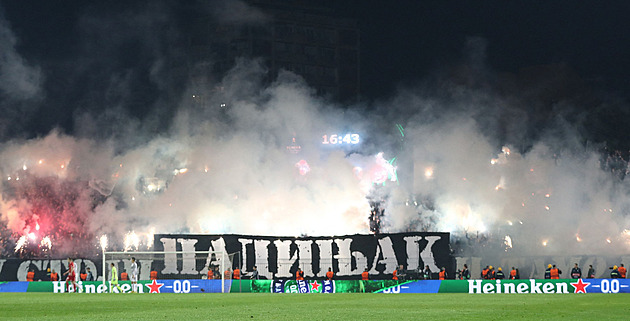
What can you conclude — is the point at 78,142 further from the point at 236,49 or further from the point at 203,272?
the point at 236,49

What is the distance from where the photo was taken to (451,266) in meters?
34.8

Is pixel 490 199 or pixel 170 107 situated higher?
pixel 170 107

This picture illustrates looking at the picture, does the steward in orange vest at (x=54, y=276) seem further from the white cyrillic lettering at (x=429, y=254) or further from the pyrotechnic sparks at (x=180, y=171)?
the white cyrillic lettering at (x=429, y=254)

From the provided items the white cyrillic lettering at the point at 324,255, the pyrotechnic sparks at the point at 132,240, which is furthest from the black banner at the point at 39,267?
the white cyrillic lettering at the point at 324,255

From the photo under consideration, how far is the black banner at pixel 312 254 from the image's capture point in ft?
114

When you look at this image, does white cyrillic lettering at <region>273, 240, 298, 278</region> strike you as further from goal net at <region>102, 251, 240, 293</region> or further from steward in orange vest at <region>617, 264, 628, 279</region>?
steward in orange vest at <region>617, 264, 628, 279</region>

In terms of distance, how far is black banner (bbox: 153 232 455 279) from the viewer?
34844mm

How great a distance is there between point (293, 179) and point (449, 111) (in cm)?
1724

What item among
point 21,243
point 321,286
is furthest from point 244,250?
point 21,243

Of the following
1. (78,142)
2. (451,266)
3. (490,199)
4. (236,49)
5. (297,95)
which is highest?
(236,49)

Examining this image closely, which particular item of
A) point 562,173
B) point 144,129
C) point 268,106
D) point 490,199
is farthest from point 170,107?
point 562,173

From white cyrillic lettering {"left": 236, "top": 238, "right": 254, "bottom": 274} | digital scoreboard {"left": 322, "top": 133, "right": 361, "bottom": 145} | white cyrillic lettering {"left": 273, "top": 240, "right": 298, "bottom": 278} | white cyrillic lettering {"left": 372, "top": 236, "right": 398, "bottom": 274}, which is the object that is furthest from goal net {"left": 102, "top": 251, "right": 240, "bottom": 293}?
digital scoreboard {"left": 322, "top": 133, "right": 361, "bottom": 145}

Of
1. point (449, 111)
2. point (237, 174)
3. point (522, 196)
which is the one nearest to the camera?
point (237, 174)

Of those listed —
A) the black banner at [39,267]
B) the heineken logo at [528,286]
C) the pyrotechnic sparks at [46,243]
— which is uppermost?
the pyrotechnic sparks at [46,243]
